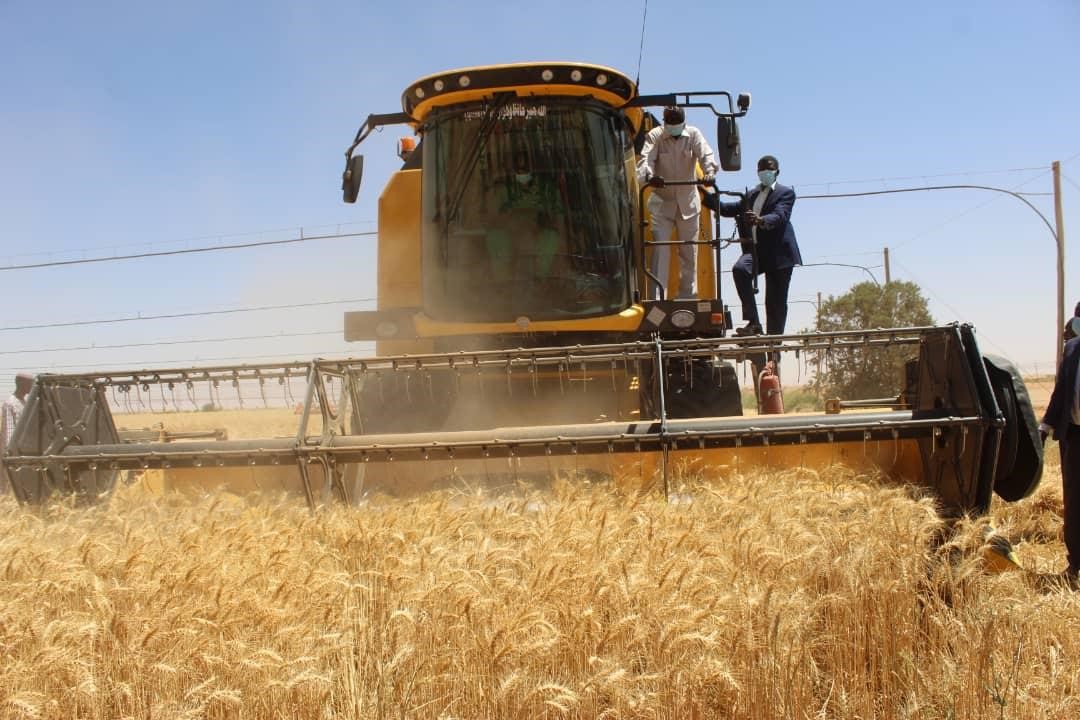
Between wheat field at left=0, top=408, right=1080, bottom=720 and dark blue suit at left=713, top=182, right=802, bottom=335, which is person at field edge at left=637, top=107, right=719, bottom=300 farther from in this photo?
wheat field at left=0, top=408, right=1080, bottom=720

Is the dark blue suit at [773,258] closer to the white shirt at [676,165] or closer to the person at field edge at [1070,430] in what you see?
the white shirt at [676,165]

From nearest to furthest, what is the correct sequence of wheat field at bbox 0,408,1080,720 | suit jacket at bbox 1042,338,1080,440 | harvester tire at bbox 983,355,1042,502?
1. wheat field at bbox 0,408,1080,720
2. harvester tire at bbox 983,355,1042,502
3. suit jacket at bbox 1042,338,1080,440

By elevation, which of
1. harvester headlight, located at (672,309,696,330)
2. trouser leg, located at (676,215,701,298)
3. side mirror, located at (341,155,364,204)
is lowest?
harvester headlight, located at (672,309,696,330)

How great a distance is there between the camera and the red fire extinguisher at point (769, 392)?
618cm

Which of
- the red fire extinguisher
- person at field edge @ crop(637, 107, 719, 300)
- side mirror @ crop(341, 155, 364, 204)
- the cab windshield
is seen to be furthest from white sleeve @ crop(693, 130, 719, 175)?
side mirror @ crop(341, 155, 364, 204)

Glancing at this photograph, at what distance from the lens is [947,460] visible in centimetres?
423

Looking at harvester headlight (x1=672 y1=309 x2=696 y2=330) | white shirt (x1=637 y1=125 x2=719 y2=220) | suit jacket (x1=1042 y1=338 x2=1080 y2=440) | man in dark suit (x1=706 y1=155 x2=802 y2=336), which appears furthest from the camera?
man in dark suit (x1=706 y1=155 x2=802 y2=336)

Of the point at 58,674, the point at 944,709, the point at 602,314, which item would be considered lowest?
the point at 944,709

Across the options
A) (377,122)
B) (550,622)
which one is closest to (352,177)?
(377,122)

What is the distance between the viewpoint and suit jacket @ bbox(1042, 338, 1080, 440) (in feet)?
15.4

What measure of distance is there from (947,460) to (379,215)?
4.61 m

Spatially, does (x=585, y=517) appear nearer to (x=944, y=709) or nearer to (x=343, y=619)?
(x=343, y=619)

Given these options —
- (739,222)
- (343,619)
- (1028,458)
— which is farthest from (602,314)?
(343,619)

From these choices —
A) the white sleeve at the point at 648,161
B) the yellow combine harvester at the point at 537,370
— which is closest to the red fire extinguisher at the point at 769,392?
the yellow combine harvester at the point at 537,370
